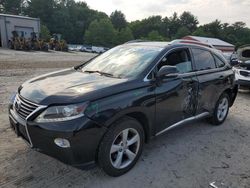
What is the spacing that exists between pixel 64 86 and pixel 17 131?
83 centimetres

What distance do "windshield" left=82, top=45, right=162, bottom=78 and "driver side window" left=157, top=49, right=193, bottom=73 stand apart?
214 millimetres

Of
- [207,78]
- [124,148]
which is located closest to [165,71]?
[124,148]

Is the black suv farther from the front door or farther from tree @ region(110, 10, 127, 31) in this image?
tree @ region(110, 10, 127, 31)

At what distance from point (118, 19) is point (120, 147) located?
110 metres

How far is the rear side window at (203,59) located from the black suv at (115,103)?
0.02 metres

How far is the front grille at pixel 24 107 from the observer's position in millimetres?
3080

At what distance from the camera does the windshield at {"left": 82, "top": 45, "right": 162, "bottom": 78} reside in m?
3.81

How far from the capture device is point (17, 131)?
3.30 metres

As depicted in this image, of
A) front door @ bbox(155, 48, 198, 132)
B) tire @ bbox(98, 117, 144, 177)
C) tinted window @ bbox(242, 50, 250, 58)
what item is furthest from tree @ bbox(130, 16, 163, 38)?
tire @ bbox(98, 117, 144, 177)

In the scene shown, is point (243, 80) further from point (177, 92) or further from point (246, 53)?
point (177, 92)

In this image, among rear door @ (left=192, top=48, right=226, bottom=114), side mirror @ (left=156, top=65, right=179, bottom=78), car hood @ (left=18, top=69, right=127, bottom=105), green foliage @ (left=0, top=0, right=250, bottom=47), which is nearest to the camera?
car hood @ (left=18, top=69, right=127, bottom=105)

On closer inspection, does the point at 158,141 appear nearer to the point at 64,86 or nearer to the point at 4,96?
the point at 64,86

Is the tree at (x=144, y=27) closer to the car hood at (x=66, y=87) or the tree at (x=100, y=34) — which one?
the tree at (x=100, y=34)

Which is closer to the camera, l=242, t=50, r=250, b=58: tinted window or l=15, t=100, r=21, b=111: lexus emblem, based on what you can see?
l=15, t=100, r=21, b=111: lexus emblem
